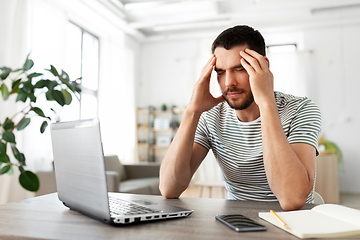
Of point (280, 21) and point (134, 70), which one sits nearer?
point (280, 21)

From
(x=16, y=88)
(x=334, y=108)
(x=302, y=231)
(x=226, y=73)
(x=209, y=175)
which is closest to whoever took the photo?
(x=302, y=231)

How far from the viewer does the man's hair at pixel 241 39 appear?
1.27m

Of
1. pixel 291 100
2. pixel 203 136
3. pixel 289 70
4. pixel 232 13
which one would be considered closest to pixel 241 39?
pixel 291 100

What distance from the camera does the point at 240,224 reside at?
0.69m

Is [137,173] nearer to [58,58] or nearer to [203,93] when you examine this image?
[58,58]

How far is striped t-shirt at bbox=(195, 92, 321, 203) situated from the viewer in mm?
1190

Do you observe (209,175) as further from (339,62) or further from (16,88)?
(16,88)

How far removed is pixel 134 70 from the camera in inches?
238

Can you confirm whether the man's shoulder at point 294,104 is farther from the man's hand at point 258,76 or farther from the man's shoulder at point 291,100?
the man's hand at point 258,76

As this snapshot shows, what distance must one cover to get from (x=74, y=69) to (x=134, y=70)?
162 centimetres

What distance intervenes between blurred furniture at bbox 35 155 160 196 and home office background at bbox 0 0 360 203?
716 mm

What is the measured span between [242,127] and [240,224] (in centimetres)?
70

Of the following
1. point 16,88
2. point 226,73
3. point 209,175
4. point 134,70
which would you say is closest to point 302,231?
point 226,73

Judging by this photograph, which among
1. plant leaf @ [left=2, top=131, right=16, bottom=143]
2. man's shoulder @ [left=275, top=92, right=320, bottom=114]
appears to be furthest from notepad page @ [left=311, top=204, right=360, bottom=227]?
plant leaf @ [left=2, top=131, right=16, bottom=143]
